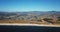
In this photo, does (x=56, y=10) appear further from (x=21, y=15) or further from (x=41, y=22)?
(x=21, y=15)

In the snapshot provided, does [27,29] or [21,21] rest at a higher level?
[21,21]

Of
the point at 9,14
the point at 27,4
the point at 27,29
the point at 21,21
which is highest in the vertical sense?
the point at 27,4

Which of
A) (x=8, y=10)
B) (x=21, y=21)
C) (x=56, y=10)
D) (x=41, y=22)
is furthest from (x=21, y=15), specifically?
(x=56, y=10)

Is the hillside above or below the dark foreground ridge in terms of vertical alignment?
above

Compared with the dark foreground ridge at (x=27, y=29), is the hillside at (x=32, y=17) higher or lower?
higher

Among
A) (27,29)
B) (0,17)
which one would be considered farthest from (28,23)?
(0,17)

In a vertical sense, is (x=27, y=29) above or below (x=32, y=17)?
below

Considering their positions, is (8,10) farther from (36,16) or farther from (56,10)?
(56,10)

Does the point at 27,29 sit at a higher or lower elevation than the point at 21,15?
lower

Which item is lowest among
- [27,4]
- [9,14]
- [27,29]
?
[27,29]
